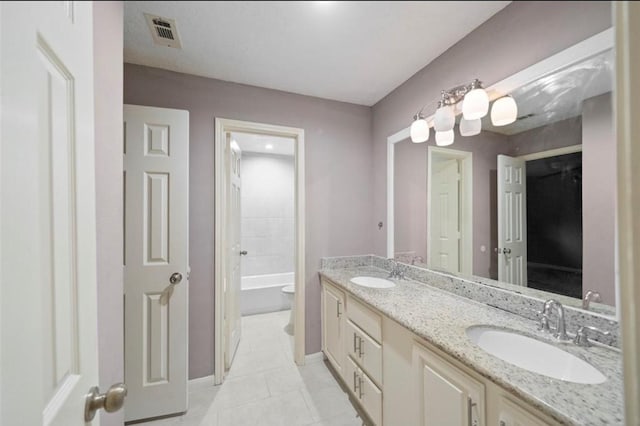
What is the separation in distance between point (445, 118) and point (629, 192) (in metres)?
1.02

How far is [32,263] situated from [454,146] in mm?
1668

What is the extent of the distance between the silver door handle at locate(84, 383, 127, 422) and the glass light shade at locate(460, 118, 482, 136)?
163cm

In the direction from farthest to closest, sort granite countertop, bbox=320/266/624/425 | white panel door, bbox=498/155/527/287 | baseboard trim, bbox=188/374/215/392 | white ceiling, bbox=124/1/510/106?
1. baseboard trim, bbox=188/374/215/392
2. white panel door, bbox=498/155/527/287
3. granite countertop, bbox=320/266/624/425
4. white ceiling, bbox=124/1/510/106

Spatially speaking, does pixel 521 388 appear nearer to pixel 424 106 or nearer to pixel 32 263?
pixel 32 263

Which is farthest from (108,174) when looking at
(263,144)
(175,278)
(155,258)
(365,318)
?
(263,144)

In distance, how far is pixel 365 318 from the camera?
52.8 inches

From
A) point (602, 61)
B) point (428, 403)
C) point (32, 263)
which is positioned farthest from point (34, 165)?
point (602, 61)

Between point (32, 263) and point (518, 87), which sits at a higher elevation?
point (518, 87)

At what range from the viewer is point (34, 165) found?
317mm

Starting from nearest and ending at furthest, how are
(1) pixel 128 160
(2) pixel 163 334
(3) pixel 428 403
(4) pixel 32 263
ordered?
1. (4) pixel 32 263
2. (1) pixel 128 160
3. (3) pixel 428 403
4. (2) pixel 163 334

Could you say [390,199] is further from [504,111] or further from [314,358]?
[314,358]

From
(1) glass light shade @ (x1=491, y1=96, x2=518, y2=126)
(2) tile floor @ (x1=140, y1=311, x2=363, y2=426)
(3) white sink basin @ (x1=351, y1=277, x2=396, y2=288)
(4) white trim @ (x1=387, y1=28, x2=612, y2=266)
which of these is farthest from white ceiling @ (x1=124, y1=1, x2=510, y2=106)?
(2) tile floor @ (x1=140, y1=311, x2=363, y2=426)

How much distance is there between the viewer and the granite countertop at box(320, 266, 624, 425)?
0.56 metres

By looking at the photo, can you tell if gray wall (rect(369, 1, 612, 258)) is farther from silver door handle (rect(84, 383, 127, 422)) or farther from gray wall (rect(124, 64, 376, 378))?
silver door handle (rect(84, 383, 127, 422))
